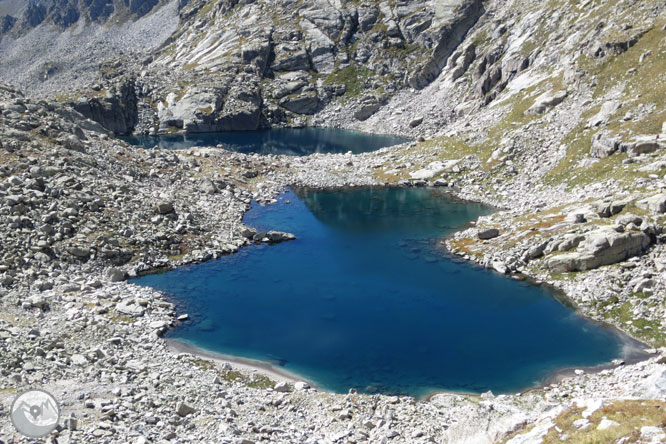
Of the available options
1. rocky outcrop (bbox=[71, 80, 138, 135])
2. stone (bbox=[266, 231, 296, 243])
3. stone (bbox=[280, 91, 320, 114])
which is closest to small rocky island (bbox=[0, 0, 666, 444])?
stone (bbox=[266, 231, 296, 243])

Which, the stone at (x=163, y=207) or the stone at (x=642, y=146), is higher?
the stone at (x=642, y=146)

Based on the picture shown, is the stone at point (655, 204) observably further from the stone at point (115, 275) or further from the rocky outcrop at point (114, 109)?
the rocky outcrop at point (114, 109)

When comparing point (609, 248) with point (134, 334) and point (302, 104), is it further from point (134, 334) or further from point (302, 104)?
point (302, 104)

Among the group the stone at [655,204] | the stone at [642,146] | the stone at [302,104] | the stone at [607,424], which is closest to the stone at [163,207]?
the stone at [607,424]

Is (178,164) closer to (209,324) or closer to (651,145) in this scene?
(209,324)

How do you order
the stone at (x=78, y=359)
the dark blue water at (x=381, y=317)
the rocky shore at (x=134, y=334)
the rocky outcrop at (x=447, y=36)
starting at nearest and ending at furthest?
1. the rocky shore at (x=134, y=334)
2. the stone at (x=78, y=359)
3. the dark blue water at (x=381, y=317)
4. the rocky outcrop at (x=447, y=36)

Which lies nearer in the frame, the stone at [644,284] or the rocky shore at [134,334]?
the rocky shore at [134,334]
